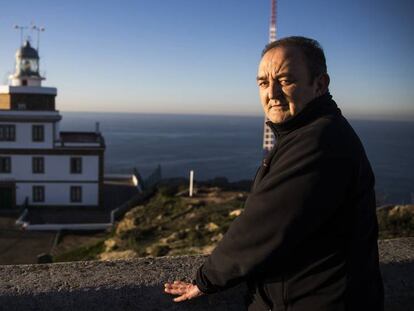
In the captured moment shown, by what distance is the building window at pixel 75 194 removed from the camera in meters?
24.8

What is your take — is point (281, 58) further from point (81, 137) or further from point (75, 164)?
point (81, 137)

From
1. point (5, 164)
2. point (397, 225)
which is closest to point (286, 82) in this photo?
point (397, 225)

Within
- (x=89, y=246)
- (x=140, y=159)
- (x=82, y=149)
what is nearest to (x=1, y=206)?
(x=82, y=149)

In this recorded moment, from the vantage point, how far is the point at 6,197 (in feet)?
80.1

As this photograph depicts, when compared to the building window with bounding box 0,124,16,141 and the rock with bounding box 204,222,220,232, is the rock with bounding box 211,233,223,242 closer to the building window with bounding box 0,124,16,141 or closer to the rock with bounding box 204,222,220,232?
the rock with bounding box 204,222,220,232

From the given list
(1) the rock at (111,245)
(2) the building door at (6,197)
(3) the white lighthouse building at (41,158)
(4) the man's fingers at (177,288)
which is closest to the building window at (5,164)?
(3) the white lighthouse building at (41,158)

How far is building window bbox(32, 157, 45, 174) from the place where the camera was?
80.0 ft

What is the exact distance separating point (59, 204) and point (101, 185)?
2.59m

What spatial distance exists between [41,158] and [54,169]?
922 millimetres

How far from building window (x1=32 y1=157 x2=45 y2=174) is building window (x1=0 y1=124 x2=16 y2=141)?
1642 mm

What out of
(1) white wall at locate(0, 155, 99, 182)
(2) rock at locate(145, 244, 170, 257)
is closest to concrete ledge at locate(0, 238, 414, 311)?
(2) rock at locate(145, 244, 170, 257)

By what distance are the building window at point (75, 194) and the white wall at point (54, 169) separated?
519mm

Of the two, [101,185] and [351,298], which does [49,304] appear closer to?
[351,298]

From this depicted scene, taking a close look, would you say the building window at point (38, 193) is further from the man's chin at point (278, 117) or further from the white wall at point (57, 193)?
the man's chin at point (278, 117)
